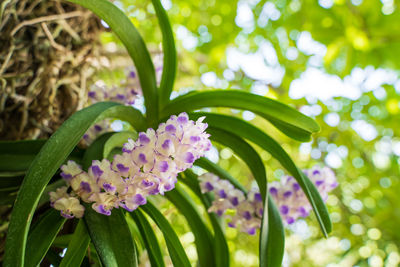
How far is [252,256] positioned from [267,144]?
1396 mm

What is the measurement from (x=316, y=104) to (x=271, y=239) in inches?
49.5

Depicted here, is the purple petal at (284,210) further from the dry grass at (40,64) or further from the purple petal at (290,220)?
the dry grass at (40,64)

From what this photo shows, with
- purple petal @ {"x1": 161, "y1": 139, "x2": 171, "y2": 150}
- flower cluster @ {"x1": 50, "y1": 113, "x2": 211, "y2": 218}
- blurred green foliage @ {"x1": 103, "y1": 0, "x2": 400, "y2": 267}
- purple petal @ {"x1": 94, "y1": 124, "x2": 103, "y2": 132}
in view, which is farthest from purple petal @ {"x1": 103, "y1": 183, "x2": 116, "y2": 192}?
blurred green foliage @ {"x1": 103, "y1": 0, "x2": 400, "y2": 267}

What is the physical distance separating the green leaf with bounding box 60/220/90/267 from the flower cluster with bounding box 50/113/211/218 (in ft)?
0.21

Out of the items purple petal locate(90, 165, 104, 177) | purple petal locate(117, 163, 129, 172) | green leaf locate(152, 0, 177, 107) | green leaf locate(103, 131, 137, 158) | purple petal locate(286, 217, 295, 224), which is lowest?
purple petal locate(286, 217, 295, 224)

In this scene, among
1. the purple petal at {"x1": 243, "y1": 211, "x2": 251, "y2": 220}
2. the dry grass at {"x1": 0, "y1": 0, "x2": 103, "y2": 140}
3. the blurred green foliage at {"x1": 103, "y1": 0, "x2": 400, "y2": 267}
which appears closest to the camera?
the purple petal at {"x1": 243, "y1": 211, "x2": 251, "y2": 220}

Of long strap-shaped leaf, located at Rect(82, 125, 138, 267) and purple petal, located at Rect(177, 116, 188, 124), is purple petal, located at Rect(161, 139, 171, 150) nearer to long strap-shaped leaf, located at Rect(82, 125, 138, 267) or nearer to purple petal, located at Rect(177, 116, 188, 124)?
purple petal, located at Rect(177, 116, 188, 124)

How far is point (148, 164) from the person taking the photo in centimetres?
58

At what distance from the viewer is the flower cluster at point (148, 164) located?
579 millimetres

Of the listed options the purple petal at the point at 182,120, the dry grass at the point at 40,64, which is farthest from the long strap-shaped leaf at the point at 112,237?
the dry grass at the point at 40,64

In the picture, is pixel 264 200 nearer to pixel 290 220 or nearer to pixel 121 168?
pixel 290 220

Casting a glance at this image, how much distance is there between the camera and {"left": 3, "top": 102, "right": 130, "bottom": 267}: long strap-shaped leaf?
1.65ft

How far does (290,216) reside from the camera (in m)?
0.86

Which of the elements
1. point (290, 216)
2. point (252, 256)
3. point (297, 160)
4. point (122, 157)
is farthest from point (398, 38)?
point (122, 157)
